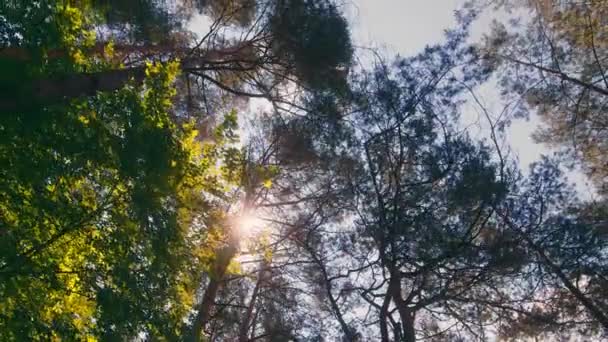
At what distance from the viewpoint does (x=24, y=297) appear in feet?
12.1

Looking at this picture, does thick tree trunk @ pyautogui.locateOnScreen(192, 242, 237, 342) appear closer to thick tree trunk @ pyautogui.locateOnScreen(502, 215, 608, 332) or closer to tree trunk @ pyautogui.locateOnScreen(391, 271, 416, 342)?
tree trunk @ pyautogui.locateOnScreen(391, 271, 416, 342)

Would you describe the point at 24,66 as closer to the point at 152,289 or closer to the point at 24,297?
the point at 24,297

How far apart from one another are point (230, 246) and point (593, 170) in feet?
23.5

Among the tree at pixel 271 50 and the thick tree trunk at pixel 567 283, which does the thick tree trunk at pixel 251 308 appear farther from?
the thick tree trunk at pixel 567 283

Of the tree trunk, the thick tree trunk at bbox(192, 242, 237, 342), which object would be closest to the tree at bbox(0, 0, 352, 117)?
the thick tree trunk at bbox(192, 242, 237, 342)

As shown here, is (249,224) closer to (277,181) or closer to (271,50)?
(277,181)

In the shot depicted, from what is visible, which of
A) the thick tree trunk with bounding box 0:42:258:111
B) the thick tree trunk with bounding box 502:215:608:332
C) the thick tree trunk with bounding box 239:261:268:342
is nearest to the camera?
the thick tree trunk with bounding box 0:42:258:111

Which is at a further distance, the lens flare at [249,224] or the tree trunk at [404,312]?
the lens flare at [249,224]

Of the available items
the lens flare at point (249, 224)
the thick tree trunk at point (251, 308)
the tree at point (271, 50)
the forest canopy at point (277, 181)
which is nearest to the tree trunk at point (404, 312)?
the forest canopy at point (277, 181)

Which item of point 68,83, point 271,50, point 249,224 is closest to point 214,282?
point 249,224

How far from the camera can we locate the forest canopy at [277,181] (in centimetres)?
388

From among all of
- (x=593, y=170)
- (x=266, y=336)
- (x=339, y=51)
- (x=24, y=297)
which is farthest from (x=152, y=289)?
(x=593, y=170)

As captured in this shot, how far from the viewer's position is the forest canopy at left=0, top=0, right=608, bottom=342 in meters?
3.88

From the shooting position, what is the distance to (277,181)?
30.3ft
